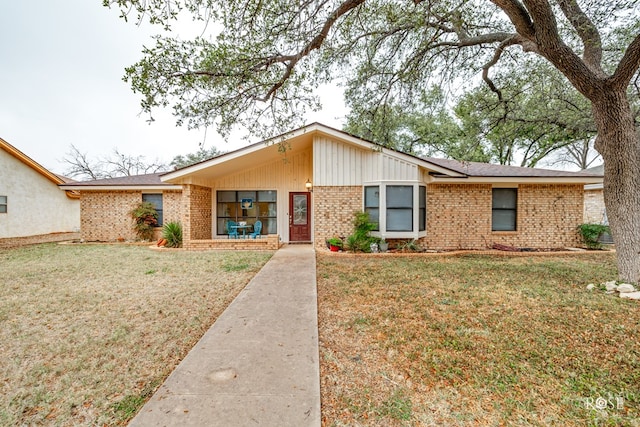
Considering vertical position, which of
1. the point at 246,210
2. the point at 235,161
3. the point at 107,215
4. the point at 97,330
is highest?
the point at 235,161

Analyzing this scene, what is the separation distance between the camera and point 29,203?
1338cm

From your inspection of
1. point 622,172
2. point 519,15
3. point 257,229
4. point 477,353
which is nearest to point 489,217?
point 622,172

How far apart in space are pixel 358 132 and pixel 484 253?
20.0 feet

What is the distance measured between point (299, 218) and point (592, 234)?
11.2 meters

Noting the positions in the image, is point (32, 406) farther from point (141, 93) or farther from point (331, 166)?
point (331, 166)

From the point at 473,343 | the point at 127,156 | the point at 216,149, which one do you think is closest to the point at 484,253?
the point at 473,343

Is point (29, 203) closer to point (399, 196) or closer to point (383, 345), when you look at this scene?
point (399, 196)

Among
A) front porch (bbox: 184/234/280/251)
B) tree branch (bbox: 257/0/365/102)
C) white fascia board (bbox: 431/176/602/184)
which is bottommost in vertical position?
front porch (bbox: 184/234/280/251)

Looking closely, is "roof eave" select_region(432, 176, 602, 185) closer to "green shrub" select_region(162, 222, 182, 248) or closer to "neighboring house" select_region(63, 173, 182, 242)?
"green shrub" select_region(162, 222, 182, 248)

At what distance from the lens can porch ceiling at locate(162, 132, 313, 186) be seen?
9.01 metres

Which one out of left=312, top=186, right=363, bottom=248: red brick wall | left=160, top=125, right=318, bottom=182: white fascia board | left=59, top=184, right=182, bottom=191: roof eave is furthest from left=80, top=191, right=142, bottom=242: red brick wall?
left=312, top=186, right=363, bottom=248: red brick wall

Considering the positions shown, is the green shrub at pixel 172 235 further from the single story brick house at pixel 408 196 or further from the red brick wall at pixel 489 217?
the red brick wall at pixel 489 217

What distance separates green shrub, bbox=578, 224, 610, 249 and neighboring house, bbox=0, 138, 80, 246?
23870 mm

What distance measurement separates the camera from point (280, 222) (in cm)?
1185
